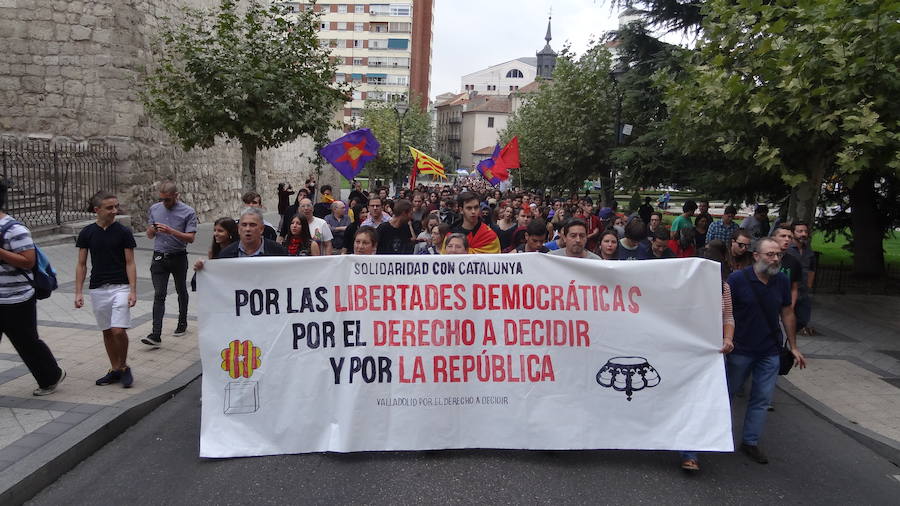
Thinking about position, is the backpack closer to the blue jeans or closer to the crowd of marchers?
the crowd of marchers

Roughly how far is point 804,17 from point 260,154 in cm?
2247

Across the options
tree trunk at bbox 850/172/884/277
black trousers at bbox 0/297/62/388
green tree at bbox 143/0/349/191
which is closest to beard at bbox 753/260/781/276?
black trousers at bbox 0/297/62/388

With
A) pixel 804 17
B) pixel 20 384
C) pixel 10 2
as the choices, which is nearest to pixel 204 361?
pixel 20 384

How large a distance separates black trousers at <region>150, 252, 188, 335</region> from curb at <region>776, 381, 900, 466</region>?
6.50 m

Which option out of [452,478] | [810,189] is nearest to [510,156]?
[810,189]

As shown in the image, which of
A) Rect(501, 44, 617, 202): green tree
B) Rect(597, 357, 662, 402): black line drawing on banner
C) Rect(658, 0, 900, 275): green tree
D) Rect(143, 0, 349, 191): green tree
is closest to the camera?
Rect(597, 357, 662, 402): black line drawing on banner

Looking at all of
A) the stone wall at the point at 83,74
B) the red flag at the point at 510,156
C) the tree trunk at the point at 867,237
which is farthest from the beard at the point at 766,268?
the stone wall at the point at 83,74

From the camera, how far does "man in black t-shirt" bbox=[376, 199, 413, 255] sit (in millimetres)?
8055

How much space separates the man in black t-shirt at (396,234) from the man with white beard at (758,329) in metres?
3.84

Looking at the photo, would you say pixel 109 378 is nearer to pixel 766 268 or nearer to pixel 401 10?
pixel 766 268

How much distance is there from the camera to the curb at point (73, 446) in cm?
422

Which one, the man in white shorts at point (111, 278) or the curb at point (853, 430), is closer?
the curb at point (853, 430)

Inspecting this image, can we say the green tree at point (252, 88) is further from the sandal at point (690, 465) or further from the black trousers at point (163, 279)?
the sandal at point (690, 465)

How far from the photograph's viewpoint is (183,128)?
14531 millimetres
